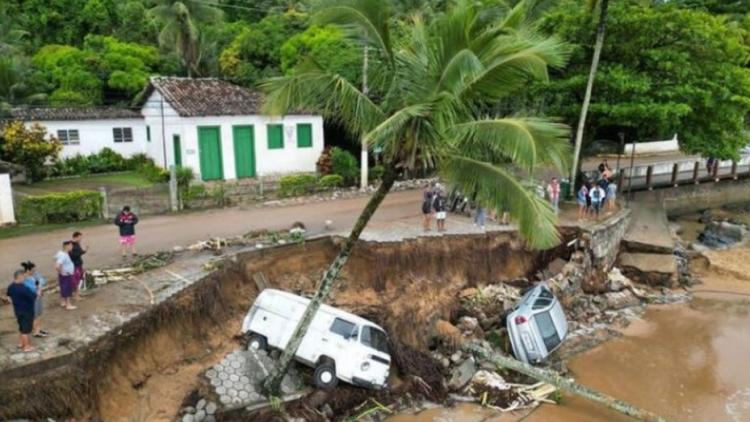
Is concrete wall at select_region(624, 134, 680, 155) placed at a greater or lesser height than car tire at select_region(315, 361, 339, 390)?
greater

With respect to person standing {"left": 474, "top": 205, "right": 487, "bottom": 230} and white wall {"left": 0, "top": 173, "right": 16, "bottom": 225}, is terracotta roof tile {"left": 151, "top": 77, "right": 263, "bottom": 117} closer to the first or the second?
white wall {"left": 0, "top": 173, "right": 16, "bottom": 225}

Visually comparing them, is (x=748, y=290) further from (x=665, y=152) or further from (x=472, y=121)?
(x=665, y=152)

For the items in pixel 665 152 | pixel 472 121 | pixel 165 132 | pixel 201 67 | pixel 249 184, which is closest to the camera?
pixel 472 121

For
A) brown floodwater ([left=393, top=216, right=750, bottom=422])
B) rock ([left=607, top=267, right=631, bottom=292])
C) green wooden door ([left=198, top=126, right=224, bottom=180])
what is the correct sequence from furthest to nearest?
1. green wooden door ([left=198, top=126, right=224, bottom=180])
2. rock ([left=607, top=267, right=631, bottom=292])
3. brown floodwater ([left=393, top=216, right=750, bottom=422])

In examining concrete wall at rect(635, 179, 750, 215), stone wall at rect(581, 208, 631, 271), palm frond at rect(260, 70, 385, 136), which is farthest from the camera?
concrete wall at rect(635, 179, 750, 215)

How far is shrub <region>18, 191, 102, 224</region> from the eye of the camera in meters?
18.7

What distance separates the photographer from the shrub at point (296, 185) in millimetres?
24031

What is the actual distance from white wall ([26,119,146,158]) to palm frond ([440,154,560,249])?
88.5 feet

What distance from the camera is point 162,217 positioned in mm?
20672

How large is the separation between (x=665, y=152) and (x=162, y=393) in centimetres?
4257

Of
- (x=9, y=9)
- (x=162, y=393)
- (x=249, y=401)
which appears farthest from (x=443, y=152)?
(x=9, y=9)

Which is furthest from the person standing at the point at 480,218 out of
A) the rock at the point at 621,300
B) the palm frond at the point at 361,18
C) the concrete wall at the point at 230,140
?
the concrete wall at the point at 230,140

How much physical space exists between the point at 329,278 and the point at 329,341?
9.40 ft

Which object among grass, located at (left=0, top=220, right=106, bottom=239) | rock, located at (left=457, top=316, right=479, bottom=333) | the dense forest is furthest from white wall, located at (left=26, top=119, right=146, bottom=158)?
rock, located at (left=457, top=316, right=479, bottom=333)
